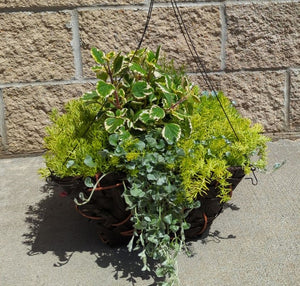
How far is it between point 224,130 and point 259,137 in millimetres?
154

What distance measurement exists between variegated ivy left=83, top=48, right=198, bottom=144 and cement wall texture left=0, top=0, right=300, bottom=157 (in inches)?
36.7

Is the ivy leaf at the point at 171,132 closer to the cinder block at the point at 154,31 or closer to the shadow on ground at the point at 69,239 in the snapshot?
the shadow on ground at the point at 69,239

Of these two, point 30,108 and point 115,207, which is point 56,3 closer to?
point 30,108

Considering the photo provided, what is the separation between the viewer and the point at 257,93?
9.55 ft

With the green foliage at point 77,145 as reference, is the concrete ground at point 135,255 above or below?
below

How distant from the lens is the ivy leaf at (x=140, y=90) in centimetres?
169

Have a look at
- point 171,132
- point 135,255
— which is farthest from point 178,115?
point 135,255

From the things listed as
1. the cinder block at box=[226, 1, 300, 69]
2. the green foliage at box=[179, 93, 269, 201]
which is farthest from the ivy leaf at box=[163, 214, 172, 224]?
the cinder block at box=[226, 1, 300, 69]

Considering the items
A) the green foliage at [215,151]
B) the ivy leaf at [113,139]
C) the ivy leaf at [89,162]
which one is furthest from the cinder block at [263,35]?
the ivy leaf at [89,162]

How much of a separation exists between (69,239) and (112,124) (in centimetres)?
64

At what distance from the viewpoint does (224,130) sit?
1.86 m

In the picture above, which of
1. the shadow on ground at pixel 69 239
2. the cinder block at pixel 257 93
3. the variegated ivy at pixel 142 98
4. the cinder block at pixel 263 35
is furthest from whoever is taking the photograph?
the cinder block at pixel 257 93

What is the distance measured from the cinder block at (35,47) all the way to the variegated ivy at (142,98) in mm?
987

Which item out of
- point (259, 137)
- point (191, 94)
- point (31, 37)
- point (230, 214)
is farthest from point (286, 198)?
point (31, 37)
